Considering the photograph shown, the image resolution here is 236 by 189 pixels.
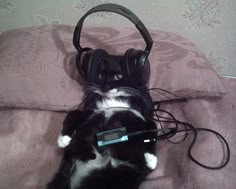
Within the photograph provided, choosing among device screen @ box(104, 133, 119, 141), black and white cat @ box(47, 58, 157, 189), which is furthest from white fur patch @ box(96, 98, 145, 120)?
device screen @ box(104, 133, 119, 141)

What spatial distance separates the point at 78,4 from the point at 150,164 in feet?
2.44

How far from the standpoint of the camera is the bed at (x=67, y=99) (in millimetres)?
636

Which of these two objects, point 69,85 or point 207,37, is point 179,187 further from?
point 207,37

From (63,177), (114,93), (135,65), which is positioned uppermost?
(135,65)

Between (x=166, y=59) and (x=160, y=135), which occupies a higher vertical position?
(x=166, y=59)

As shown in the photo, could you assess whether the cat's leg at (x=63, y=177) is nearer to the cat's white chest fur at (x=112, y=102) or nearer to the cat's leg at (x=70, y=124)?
the cat's leg at (x=70, y=124)

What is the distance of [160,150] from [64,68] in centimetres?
42

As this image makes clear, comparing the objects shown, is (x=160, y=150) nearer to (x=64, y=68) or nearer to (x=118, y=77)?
(x=118, y=77)

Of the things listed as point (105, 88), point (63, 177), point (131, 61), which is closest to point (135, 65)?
point (131, 61)

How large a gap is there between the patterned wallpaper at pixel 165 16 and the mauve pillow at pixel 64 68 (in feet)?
0.55

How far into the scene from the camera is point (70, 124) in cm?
67

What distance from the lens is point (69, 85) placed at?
81 centimetres

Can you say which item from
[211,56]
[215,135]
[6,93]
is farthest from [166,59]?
[6,93]

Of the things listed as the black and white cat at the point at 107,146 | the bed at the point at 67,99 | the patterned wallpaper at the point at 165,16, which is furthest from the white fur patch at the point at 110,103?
the patterned wallpaper at the point at 165,16
